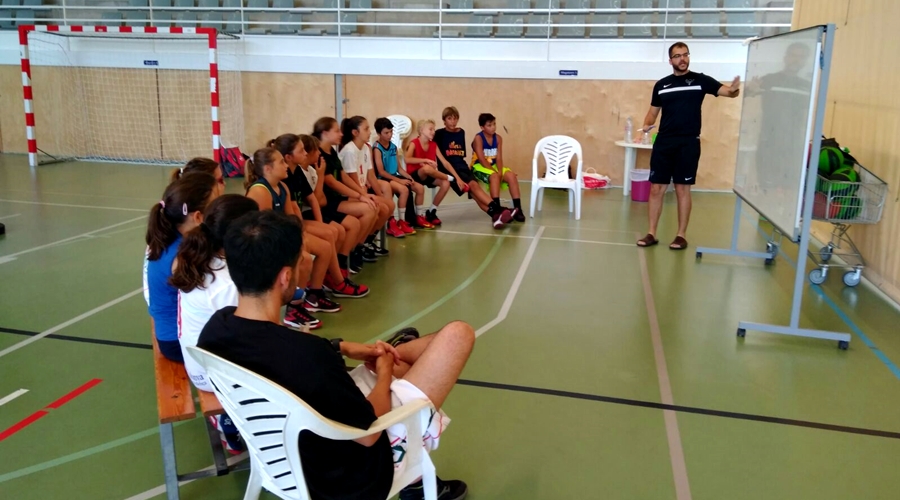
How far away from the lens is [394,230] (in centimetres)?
725

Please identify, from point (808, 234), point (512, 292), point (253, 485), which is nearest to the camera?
point (253, 485)

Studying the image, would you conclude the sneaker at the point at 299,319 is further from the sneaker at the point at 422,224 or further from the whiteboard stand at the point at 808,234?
the sneaker at the point at 422,224

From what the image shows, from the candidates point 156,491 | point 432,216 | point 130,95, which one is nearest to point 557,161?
point 432,216

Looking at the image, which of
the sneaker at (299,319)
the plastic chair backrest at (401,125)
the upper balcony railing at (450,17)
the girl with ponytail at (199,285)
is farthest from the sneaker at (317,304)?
the upper balcony railing at (450,17)

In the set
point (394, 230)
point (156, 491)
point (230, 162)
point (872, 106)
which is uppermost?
point (872, 106)

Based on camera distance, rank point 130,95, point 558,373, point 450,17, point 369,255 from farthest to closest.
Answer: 1. point 450,17
2. point 130,95
3. point 369,255
4. point 558,373

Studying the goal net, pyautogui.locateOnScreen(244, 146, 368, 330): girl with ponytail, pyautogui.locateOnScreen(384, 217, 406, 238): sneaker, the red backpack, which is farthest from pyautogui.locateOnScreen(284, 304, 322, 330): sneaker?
the goal net

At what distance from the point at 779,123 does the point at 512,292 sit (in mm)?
2241

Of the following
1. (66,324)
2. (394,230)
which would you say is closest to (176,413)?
(66,324)

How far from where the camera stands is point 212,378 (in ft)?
6.59

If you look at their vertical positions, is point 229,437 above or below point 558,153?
below

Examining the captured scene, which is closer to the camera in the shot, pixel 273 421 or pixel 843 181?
pixel 273 421

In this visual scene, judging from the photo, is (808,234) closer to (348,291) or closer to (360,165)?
(348,291)

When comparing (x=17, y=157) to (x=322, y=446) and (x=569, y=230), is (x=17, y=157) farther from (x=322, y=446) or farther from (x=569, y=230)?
(x=322, y=446)
